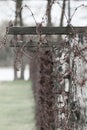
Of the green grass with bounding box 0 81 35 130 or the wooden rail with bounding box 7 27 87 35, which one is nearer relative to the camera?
the wooden rail with bounding box 7 27 87 35

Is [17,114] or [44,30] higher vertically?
[44,30]

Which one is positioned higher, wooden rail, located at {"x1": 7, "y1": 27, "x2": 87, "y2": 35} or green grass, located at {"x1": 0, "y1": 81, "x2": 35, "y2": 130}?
wooden rail, located at {"x1": 7, "y1": 27, "x2": 87, "y2": 35}

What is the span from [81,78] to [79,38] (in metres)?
0.29

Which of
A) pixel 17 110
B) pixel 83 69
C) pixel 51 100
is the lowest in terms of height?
pixel 17 110

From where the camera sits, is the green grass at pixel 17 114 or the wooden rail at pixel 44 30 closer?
the wooden rail at pixel 44 30

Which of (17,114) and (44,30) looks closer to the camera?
(44,30)

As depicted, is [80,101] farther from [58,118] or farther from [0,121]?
[0,121]

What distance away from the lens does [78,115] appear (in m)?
4.15

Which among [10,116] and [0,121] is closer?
[0,121]

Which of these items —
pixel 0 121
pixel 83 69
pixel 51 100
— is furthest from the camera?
pixel 0 121

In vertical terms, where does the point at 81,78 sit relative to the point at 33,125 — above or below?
above

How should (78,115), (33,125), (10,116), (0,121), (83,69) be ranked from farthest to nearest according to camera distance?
(10,116) → (0,121) → (33,125) → (78,115) → (83,69)

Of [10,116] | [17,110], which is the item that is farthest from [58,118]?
[17,110]

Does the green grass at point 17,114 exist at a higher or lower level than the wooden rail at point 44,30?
lower
